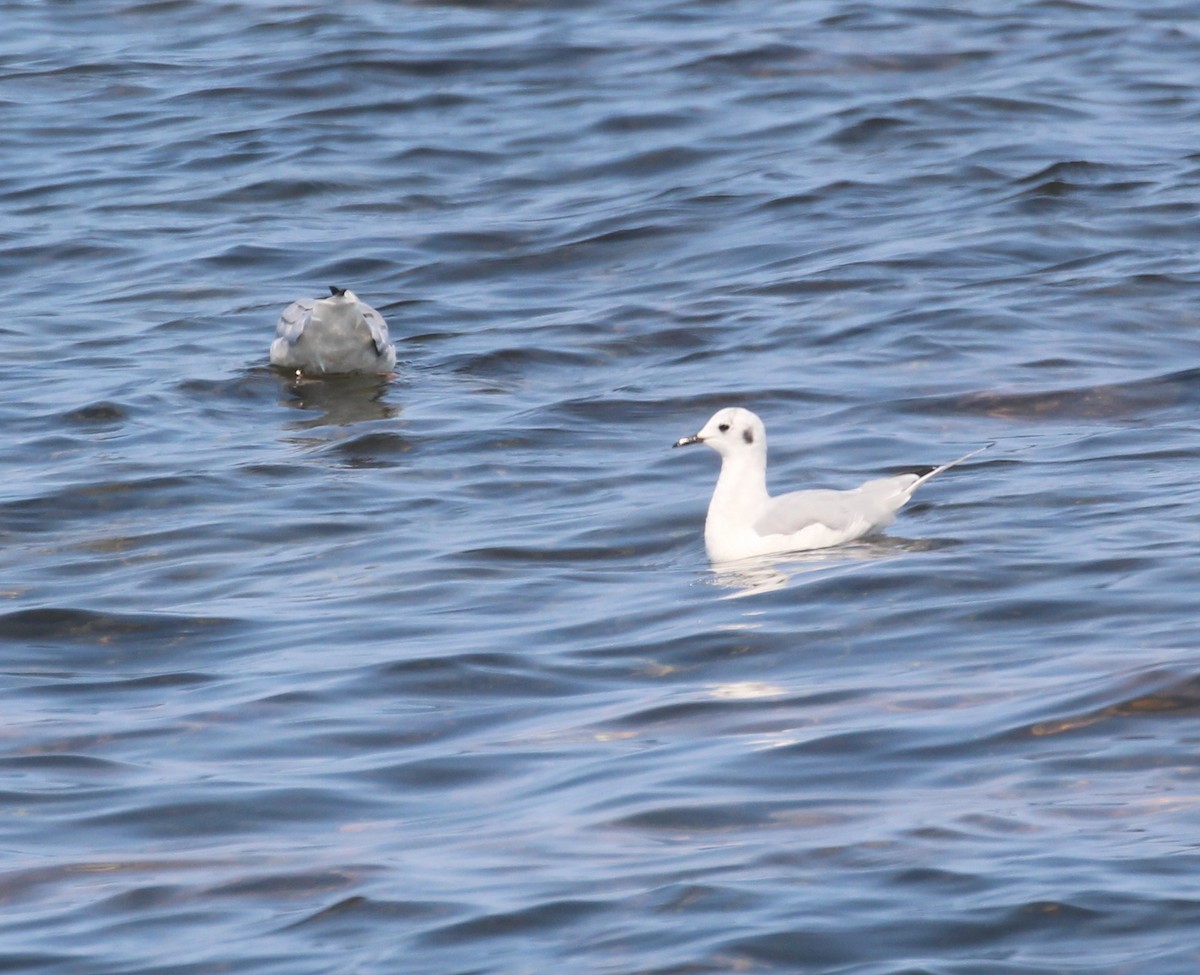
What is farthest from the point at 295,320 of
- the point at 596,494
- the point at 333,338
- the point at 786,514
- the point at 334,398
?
the point at 786,514

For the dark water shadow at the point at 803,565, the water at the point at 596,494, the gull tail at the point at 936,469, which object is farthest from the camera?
the gull tail at the point at 936,469

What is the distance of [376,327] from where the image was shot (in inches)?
555

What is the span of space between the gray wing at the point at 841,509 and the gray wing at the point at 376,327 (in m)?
4.92

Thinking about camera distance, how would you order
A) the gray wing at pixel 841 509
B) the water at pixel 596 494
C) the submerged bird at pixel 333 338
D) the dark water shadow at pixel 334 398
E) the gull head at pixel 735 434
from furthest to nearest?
the submerged bird at pixel 333 338 → the dark water shadow at pixel 334 398 → the gull head at pixel 735 434 → the gray wing at pixel 841 509 → the water at pixel 596 494

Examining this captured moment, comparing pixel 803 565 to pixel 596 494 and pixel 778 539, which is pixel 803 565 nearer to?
pixel 778 539

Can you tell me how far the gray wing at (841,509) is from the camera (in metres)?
9.52

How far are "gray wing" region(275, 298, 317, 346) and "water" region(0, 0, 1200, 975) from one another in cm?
35

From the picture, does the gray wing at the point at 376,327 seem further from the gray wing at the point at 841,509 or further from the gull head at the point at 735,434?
the gray wing at the point at 841,509

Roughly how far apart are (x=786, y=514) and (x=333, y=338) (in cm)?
493

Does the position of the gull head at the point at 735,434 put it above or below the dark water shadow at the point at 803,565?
above

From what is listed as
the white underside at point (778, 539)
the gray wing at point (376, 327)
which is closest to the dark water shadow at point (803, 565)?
the white underside at point (778, 539)

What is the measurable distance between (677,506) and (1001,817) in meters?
4.79

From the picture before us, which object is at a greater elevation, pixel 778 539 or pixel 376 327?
pixel 376 327

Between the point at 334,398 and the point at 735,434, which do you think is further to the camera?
the point at 334,398
